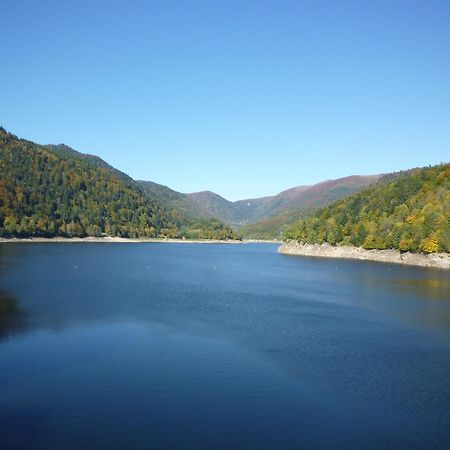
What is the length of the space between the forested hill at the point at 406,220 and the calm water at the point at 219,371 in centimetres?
7720

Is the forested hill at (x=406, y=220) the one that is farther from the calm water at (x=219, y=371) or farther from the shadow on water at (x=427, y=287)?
the calm water at (x=219, y=371)

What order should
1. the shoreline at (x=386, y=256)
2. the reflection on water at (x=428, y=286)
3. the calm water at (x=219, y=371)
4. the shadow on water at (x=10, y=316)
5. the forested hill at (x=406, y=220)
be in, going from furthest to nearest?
the forested hill at (x=406, y=220)
the shoreline at (x=386, y=256)
the reflection on water at (x=428, y=286)
the shadow on water at (x=10, y=316)
the calm water at (x=219, y=371)

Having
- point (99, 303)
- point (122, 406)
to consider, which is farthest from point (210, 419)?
point (99, 303)

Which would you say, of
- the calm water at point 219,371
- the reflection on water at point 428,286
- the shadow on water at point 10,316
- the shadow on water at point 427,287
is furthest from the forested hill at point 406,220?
the shadow on water at point 10,316

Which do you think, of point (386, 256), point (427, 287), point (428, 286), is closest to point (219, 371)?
point (427, 287)

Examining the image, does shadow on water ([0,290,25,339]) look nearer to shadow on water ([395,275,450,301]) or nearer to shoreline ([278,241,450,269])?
shadow on water ([395,275,450,301])

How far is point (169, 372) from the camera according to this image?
3762 cm

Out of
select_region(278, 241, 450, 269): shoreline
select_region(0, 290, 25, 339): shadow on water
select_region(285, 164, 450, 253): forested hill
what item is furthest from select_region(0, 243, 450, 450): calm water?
select_region(285, 164, 450, 253): forested hill

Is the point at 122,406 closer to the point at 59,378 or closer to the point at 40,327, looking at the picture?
the point at 59,378

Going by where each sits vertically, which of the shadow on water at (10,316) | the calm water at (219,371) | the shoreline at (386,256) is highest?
the shoreline at (386,256)

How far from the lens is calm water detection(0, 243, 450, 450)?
27.5m

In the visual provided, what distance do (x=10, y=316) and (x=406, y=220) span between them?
13893 centimetres

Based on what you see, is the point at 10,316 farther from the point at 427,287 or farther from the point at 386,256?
the point at 386,256

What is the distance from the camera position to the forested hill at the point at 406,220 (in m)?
147
